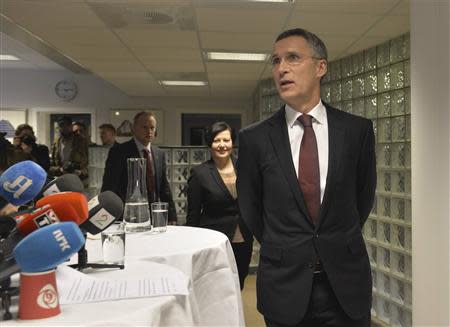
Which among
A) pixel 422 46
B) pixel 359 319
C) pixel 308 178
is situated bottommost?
pixel 359 319

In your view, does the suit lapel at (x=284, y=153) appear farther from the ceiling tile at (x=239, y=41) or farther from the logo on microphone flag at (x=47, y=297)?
the ceiling tile at (x=239, y=41)

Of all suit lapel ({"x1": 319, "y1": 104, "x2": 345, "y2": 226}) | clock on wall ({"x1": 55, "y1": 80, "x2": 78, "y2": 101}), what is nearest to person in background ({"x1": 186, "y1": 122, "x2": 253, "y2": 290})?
suit lapel ({"x1": 319, "y1": 104, "x2": 345, "y2": 226})

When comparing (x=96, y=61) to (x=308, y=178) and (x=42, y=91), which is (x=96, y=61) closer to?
(x=42, y=91)

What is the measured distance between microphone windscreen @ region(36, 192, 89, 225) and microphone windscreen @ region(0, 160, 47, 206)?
0.20 feet

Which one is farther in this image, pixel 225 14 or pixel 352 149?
pixel 225 14

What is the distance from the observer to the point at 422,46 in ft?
7.06

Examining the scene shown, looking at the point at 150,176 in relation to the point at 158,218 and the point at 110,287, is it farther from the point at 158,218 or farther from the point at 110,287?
the point at 110,287

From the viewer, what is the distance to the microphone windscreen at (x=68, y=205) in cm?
84

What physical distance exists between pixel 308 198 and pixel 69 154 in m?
3.80

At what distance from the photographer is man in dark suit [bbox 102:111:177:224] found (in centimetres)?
275

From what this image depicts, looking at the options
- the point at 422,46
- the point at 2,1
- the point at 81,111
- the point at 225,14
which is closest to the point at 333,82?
the point at 225,14

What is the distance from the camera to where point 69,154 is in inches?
181

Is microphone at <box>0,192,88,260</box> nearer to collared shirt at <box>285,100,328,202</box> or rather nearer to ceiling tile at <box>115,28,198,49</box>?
collared shirt at <box>285,100,328,202</box>

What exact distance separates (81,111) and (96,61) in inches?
112
